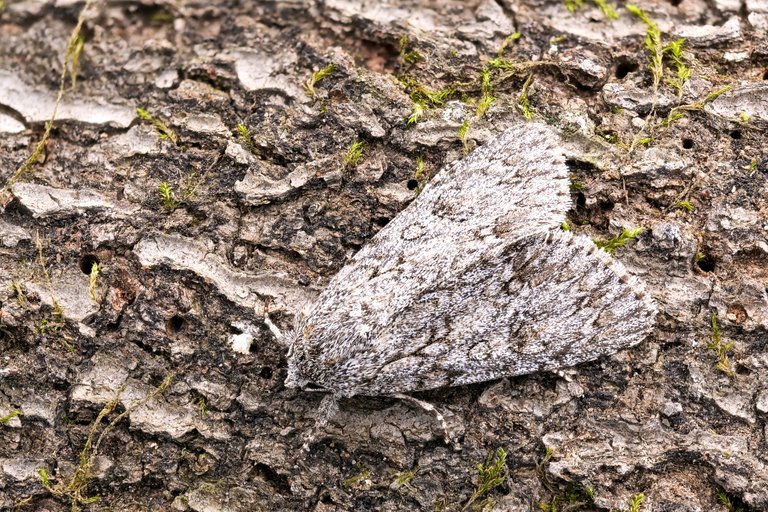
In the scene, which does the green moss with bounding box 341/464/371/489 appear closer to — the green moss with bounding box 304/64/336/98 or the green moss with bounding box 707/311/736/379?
the green moss with bounding box 707/311/736/379

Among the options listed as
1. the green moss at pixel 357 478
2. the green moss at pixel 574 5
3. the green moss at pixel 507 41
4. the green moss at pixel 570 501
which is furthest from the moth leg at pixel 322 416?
the green moss at pixel 574 5

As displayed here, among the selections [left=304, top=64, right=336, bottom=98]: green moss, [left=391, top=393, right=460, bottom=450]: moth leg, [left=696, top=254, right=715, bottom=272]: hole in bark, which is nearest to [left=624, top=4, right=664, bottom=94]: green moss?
[left=696, top=254, right=715, bottom=272]: hole in bark

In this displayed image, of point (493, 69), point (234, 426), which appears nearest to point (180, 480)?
point (234, 426)

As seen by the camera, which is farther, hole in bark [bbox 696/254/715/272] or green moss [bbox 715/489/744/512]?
hole in bark [bbox 696/254/715/272]

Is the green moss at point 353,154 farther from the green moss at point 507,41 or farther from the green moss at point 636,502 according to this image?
the green moss at point 636,502

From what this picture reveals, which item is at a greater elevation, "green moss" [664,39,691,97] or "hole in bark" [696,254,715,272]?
"green moss" [664,39,691,97]

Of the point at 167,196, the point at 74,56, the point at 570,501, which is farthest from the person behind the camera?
the point at 74,56

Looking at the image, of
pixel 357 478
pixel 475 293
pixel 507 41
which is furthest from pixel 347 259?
pixel 507 41

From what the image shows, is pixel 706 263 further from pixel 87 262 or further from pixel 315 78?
pixel 87 262
